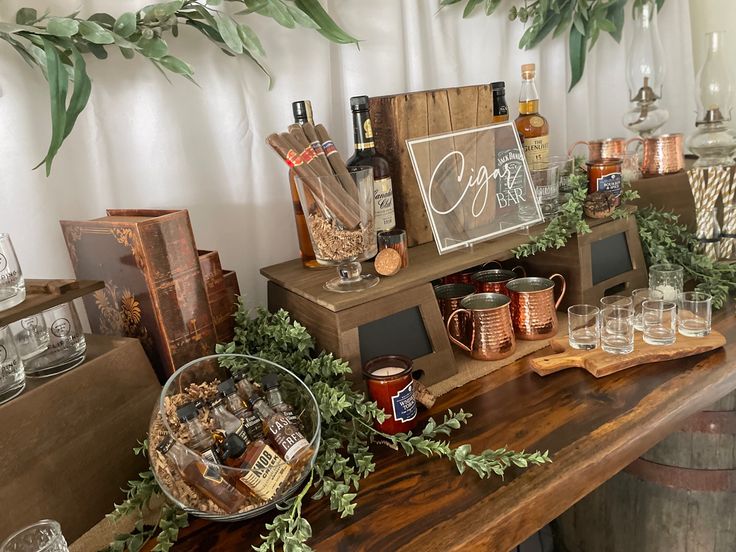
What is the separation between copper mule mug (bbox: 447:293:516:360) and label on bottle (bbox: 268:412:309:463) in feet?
1.39

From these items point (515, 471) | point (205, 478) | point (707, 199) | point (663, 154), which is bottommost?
point (515, 471)

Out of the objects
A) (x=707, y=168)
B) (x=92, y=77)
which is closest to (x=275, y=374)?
(x=92, y=77)

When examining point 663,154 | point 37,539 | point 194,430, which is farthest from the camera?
point 663,154

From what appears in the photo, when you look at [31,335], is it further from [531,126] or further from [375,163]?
[531,126]

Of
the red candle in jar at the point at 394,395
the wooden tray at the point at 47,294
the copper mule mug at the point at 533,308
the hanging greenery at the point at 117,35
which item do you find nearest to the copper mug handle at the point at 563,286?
the copper mule mug at the point at 533,308

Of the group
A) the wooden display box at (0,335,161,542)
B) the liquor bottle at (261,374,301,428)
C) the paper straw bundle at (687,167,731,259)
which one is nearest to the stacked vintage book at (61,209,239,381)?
the wooden display box at (0,335,161,542)

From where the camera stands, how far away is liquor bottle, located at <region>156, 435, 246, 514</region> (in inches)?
28.1

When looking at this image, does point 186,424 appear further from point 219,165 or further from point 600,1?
point 600,1

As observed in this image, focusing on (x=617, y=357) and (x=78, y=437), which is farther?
(x=617, y=357)

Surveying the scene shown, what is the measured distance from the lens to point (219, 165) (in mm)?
1163

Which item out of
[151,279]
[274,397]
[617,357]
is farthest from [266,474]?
[617,357]

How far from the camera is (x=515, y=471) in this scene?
0.81m

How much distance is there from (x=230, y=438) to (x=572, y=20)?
57.9 inches

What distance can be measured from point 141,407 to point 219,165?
1.70ft
